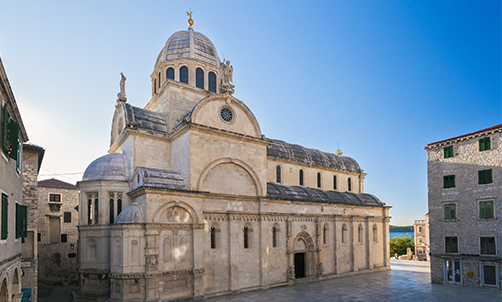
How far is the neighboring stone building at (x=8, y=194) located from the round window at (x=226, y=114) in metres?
13.3

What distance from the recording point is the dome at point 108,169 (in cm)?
2223

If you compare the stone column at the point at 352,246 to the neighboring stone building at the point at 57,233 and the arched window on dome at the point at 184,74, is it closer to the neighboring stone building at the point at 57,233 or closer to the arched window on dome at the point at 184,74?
the arched window on dome at the point at 184,74

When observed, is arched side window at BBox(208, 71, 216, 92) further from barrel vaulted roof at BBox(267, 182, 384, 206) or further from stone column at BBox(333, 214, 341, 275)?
stone column at BBox(333, 214, 341, 275)

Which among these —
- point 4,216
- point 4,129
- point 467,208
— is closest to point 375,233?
point 467,208

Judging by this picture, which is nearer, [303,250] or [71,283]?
[303,250]

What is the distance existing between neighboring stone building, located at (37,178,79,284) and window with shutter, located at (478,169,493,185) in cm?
3434

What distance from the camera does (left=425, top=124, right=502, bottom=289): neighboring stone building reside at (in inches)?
917

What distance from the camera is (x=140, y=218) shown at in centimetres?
1969

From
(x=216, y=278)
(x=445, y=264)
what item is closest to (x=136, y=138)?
(x=216, y=278)

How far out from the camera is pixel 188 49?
28.4 meters

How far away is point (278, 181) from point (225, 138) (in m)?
8.69

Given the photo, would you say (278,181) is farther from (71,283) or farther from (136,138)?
(71,283)

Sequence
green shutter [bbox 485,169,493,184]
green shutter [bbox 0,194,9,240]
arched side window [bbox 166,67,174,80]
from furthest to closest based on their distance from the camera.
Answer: arched side window [bbox 166,67,174,80] → green shutter [bbox 485,169,493,184] → green shutter [bbox 0,194,9,240]

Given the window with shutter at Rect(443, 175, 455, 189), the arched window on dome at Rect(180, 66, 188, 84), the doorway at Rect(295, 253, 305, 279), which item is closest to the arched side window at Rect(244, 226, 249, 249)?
the doorway at Rect(295, 253, 305, 279)
